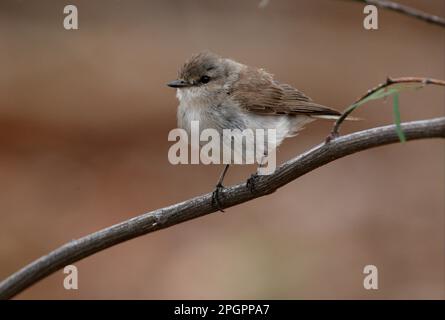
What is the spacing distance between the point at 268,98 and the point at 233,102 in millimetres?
292

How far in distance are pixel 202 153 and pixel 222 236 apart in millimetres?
3211

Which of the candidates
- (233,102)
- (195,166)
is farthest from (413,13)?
(195,166)

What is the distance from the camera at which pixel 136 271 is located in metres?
6.46

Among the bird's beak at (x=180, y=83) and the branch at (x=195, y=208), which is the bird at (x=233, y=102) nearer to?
the bird's beak at (x=180, y=83)

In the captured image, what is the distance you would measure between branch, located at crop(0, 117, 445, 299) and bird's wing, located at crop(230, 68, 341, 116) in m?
1.04

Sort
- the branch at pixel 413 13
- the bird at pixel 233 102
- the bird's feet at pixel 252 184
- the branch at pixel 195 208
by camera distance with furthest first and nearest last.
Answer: the bird at pixel 233 102 < the bird's feet at pixel 252 184 < the branch at pixel 195 208 < the branch at pixel 413 13

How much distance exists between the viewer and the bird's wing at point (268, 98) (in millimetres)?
4035

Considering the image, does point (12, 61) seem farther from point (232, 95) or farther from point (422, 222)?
point (422, 222)

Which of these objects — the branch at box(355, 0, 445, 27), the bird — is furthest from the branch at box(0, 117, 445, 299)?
the bird

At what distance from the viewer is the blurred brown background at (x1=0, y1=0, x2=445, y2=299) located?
6457 mm

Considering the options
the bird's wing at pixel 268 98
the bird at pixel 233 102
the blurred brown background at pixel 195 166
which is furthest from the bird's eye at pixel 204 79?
the blurred brown background at pixel 195 166

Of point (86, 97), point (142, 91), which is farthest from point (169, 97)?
point (86, 97)

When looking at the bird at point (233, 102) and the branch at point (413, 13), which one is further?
the bird at point (233, 102)

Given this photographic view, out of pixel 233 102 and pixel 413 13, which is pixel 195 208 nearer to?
pixel 233 102
